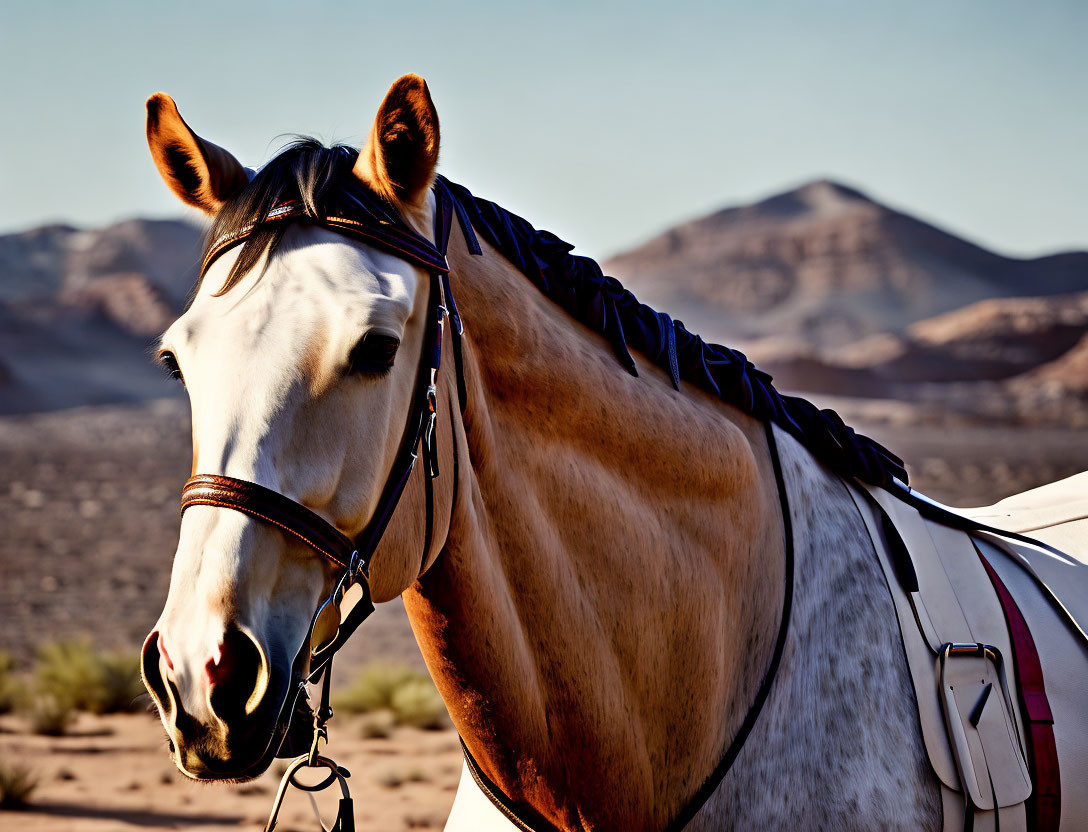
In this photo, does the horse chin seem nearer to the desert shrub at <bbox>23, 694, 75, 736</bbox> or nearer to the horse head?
the horse head

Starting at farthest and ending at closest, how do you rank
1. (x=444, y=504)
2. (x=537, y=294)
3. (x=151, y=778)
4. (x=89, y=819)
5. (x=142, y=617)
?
1. (x=142, y=617)
2. (x=151, y=778)
3. (x=89, y=819)
4. (x=537, y=294)
5. (x=444, y=504)

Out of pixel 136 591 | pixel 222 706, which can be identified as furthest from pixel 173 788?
pixel 136 591

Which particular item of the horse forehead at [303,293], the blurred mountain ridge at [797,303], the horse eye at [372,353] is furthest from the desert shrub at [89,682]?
the blurred mountain ridge at [797,303]

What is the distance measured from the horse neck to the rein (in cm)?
6

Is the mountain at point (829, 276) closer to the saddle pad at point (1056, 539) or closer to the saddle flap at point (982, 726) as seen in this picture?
the saddle pad at point (1056, 539)

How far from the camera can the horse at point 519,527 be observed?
1.56 meters

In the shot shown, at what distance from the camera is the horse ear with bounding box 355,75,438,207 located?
1826 mm

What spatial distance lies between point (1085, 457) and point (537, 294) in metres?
31.3

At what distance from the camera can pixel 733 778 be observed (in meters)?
2.17

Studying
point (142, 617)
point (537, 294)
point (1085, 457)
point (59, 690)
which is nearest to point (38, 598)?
point (142, 617)

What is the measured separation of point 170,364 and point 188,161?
1.60 ft

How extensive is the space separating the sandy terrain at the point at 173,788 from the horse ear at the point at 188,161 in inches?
222

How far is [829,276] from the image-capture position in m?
73.9

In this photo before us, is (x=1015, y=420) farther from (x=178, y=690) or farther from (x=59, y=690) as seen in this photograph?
(x=178, y=690)
